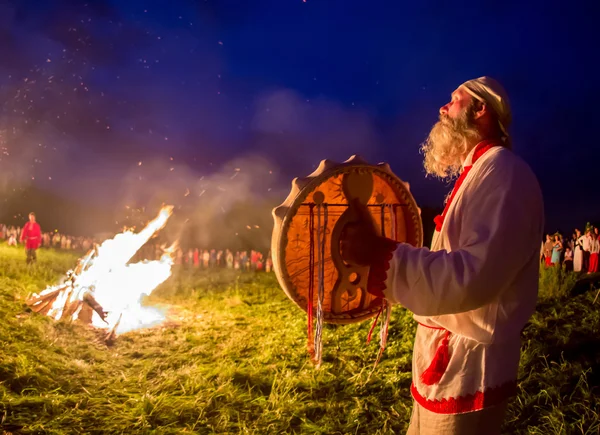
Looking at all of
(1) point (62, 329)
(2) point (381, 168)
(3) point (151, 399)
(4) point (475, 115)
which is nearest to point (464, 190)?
(4) point (475, 115)

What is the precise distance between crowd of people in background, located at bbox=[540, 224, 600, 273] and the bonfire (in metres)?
7.79

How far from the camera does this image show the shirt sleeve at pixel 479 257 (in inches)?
59.1

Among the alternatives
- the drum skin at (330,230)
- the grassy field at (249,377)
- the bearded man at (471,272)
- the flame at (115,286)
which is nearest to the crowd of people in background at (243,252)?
the grassy field at (249,377)

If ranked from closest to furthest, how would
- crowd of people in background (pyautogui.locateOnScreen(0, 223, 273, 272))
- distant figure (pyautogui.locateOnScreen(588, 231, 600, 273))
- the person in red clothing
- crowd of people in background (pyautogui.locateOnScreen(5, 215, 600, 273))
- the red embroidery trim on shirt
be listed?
the red embroidery trim on shirt, distant figure (pyautogui.locateOnScreen(588, 231, 600, 273)), crowd of people in background (pyautogui.locateOnScreen(5, 215, 600, 273)), the person in red clothing, crowd of people in background (pyautogui.locateOnScreen(0, 223, 273, 272))

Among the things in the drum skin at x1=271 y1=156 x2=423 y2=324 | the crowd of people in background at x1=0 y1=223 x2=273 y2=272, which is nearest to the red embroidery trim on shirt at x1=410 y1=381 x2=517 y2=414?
the drum skin at x1=271 y1=156 x2=423 y2=324

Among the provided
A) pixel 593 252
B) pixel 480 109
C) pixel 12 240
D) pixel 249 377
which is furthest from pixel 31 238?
pixel 593 252

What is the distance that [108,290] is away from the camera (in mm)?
7613

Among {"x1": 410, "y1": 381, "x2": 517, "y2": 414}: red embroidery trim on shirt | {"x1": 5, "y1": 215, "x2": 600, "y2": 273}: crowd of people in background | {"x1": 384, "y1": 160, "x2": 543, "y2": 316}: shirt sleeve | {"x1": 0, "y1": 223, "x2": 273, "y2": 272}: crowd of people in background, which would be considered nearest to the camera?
{"x1": 384, "y1": 160, "x2": 543, "y2": 316}: shirt sleeve

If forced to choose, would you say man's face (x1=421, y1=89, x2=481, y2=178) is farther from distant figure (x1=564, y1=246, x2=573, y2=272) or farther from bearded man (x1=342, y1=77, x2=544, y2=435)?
distant figure (x1=564, y1=246, x2=573, y2=272)

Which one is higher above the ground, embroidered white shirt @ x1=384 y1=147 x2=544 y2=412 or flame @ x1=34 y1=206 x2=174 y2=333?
embroidered white shirt @ x1=384 y1=147 x2=544 y2=412

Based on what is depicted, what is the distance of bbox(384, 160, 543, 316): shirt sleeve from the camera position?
59.1 inches

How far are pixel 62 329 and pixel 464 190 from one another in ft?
21.5

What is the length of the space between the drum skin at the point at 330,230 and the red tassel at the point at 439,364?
59cm

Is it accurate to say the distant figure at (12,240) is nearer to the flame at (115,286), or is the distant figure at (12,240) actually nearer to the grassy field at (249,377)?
the grassy field at (249,377)
